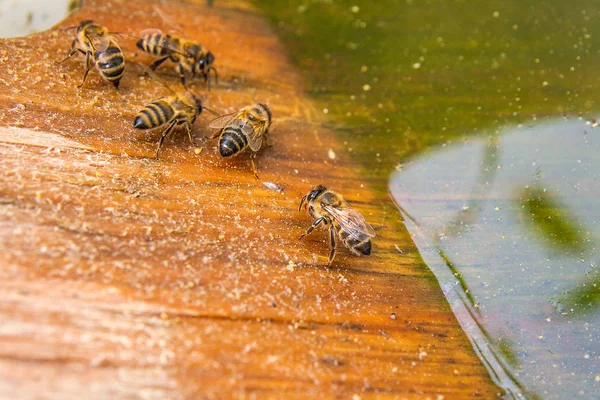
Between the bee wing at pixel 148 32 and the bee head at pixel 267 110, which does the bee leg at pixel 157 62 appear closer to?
the bee wing at pixel 148 32

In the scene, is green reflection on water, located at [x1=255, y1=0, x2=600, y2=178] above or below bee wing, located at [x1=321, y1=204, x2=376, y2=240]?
above

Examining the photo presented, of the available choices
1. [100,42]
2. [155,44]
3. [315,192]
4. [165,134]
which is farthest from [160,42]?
[315,192]

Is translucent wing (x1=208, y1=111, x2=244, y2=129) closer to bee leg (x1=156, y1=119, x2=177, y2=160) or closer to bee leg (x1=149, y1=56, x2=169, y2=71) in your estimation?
bee leg (x1=156, y1=119, x2=177, y2=160)

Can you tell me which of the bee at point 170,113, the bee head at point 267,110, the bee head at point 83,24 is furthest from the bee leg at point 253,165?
the bee head at point 83,24

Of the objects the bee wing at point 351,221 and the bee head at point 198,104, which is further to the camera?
the bee head at point 198,104

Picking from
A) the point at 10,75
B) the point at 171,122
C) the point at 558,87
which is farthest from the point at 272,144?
the point at 558,87

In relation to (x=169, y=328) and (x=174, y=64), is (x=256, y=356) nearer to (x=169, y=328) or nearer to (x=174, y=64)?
(x=169, y=328)

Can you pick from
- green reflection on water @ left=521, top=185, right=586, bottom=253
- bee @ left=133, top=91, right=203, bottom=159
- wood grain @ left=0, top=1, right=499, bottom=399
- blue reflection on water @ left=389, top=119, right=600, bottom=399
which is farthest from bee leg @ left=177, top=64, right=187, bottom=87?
green reflection on water @ left=521, top=185, right=586, bottom=253
